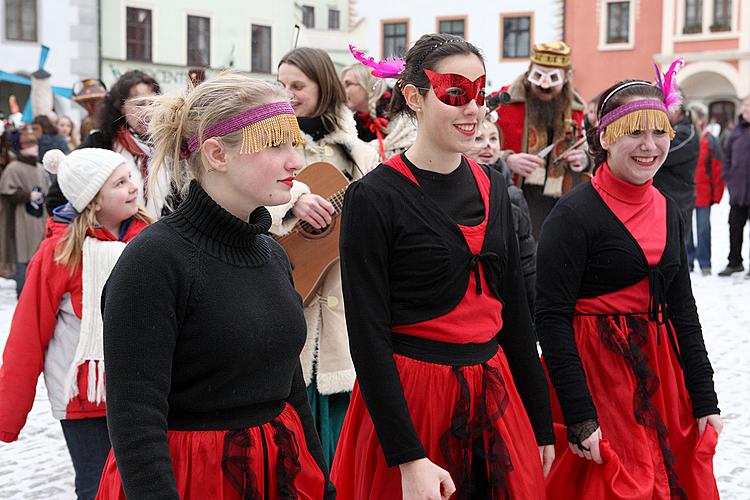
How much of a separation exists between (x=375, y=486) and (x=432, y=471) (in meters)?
0.23

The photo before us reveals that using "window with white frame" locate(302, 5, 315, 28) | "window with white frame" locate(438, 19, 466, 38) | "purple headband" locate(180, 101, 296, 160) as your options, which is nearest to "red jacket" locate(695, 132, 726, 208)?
"purple headband" locate(180, 101, 296, 160)

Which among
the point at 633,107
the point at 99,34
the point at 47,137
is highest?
the point at 99,34

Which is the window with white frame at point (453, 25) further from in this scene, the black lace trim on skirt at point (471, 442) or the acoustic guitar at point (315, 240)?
the black lace trim on skirt at point (471, 442)

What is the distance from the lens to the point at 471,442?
2357 millimetres

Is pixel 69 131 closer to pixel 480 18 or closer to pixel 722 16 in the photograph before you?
pixel 480 18

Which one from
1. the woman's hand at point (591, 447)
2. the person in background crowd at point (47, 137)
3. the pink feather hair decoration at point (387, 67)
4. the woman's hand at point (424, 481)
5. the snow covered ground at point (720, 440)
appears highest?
the pink feather hair decoration at point (387, 67)

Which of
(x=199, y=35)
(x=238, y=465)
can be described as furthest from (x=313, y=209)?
(x=199, y=35)

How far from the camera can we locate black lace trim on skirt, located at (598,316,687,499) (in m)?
2.85

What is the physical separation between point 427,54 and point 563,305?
3.09ft

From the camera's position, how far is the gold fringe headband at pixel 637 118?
9.65 ft

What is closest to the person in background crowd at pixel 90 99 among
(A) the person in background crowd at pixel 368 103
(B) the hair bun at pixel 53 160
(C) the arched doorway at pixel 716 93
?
(B) the hair bun at pixel 53 160

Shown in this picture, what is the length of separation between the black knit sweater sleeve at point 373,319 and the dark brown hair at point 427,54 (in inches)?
13.7

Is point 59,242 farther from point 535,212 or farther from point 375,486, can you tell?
point 535,212

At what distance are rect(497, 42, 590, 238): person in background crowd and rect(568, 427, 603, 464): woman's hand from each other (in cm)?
261
